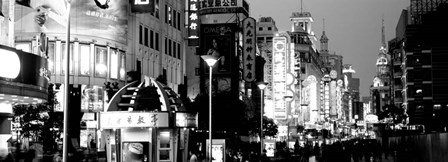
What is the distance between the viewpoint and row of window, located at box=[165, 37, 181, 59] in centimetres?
8000

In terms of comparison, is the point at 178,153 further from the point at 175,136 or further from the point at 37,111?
the point at 37,111

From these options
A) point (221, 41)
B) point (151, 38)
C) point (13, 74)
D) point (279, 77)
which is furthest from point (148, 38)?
point (13, 74)

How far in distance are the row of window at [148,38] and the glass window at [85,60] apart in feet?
27.3

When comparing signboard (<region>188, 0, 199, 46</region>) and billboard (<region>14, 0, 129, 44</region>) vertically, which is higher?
signboard (<region>188, 0, 199, 46</region>)

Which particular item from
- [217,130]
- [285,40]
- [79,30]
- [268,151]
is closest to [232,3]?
[285,40]

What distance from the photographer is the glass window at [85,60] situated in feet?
208

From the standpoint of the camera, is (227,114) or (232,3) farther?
(232,3)

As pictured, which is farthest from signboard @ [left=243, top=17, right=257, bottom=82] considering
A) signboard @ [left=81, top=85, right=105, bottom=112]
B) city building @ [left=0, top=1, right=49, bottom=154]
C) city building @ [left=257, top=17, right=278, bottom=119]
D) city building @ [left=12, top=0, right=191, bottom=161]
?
city building @ [left=0, top=1, right=49, bottom=154]

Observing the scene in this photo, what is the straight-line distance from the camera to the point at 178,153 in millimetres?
33219

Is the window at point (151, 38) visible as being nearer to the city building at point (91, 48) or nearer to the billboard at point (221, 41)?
the city building at point (91, 48)

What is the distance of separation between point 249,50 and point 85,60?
78.0 feet

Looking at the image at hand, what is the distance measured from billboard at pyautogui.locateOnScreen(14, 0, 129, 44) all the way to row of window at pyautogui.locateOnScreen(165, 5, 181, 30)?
12.7m

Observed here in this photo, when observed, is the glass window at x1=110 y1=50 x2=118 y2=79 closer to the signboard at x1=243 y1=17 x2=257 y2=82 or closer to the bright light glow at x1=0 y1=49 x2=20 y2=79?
the signboard at x1=243 y1=17 x2=257 y2=82

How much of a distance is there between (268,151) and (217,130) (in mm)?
16328
